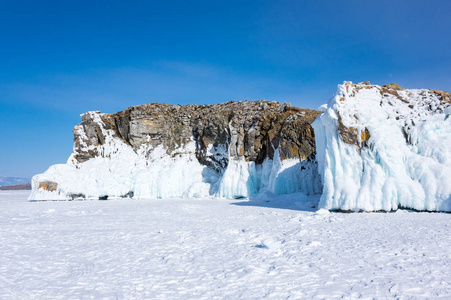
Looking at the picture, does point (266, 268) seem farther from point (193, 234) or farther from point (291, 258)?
point (193, 234)

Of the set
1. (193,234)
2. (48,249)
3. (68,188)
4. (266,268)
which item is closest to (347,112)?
(193,234)

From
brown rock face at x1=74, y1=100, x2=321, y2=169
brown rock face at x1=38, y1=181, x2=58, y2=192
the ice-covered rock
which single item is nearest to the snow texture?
the ice-covered rock

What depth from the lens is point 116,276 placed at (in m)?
5.62

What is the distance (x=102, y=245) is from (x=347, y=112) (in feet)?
42.2

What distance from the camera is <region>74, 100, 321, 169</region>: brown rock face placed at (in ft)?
74.9

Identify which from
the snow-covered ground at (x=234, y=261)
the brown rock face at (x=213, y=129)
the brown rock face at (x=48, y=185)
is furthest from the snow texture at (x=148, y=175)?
the snow-covered ground at (x=234, y=261)

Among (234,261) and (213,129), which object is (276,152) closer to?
(213,129)

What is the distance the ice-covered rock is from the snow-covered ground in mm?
12386

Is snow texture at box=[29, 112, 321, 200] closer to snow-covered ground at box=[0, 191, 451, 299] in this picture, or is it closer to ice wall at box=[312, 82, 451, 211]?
ice wall at box=[312, 82, 451, 211]

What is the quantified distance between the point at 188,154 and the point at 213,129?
4099mm

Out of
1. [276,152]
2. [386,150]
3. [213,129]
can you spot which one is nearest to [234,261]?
[386,150]

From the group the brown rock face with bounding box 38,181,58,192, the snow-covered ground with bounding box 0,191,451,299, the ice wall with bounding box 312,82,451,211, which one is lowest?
the snow-covered ground with bounding box 0,191,451,299

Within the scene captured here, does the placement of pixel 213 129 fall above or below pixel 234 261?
above

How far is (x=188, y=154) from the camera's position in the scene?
3131 cm
